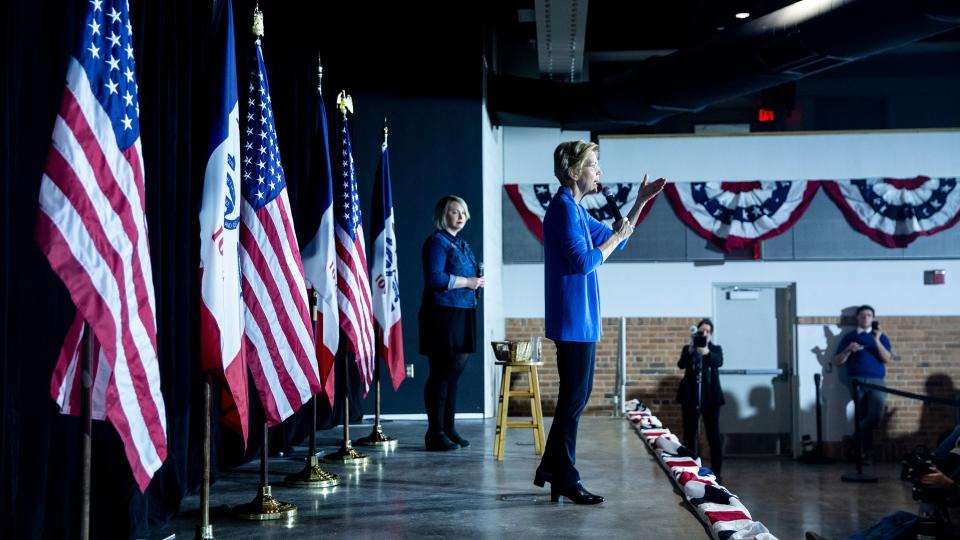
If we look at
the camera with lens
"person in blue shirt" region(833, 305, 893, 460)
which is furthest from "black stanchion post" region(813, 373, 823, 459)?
the camera with lens

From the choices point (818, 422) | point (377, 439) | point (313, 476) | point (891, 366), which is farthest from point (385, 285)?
point (891, 366)

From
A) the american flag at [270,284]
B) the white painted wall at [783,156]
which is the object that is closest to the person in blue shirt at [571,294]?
the american flag at [270,284]

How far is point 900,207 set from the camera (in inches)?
457

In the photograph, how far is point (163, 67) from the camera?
4129 mm

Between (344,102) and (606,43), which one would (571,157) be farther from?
(606,43)

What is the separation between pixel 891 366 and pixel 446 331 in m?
7.99

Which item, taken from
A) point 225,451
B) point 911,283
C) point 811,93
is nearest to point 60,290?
point 225,451

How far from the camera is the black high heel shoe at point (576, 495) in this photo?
3.89 meters

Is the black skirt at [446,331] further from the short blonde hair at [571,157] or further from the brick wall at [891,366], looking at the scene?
the brick wall at [891,366]

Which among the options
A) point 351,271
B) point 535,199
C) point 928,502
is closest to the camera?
point 928,502

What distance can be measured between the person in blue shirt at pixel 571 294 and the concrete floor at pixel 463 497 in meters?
0.26

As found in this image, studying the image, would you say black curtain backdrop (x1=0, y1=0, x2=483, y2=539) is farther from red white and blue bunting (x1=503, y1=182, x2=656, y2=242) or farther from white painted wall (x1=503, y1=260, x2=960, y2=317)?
white painted wall (x1=503, y1=260, x2=960, y2=317)

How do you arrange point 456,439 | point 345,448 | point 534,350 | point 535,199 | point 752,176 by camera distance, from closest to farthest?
1. point 345,448
2. point 534,350
3. point 456,439
4. point 535,199
5. point 752,176

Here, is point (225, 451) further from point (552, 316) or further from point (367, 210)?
point (367, 210)
